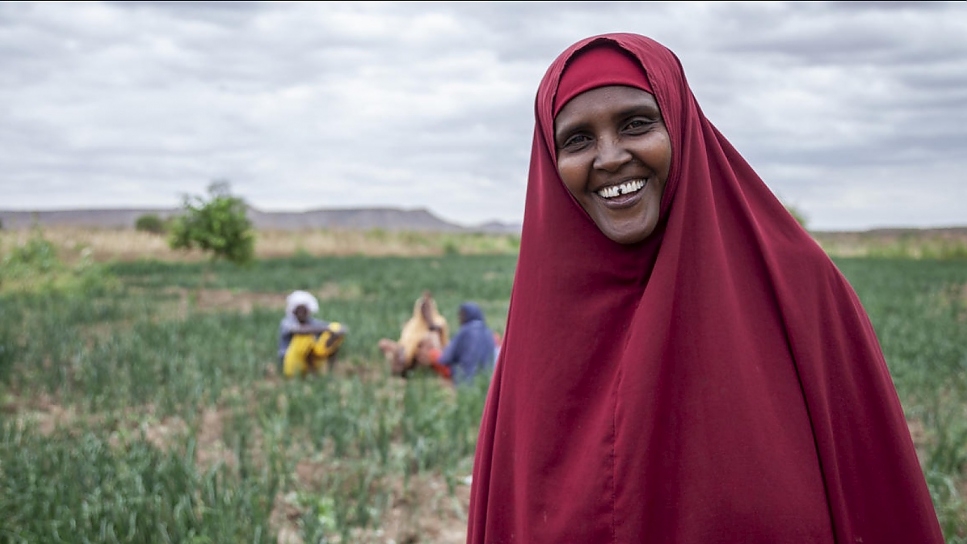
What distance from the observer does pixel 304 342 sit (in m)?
7.30

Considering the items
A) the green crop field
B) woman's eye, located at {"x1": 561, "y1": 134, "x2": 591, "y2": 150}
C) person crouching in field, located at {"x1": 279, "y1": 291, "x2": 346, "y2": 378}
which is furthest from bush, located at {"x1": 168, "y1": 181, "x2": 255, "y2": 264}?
woman's eye, located at {"x1": 561, "y1": 134, "x2": 591, "y2": 150}

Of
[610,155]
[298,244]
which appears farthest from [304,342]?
[298,244]

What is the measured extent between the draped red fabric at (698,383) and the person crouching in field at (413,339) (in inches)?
229

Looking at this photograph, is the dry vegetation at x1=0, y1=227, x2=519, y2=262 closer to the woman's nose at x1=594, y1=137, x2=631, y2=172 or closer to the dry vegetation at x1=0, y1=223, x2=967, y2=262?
the dry vegetation at x1=0, y1=223, x2=967, y2=262

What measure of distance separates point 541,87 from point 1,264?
18708mm

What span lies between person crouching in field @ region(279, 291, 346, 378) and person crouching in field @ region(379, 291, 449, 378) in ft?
1.69

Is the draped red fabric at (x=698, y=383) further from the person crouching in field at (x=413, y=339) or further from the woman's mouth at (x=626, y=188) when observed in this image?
the person crouching in field at (x=413, y=339)

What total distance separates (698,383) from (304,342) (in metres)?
6.29

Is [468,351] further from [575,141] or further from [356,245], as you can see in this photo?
[356,245]

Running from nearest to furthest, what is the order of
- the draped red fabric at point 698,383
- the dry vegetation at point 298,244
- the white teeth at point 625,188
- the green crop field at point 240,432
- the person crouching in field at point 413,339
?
the draped red fabric at point 698,383
the white teeth at point 625,188
the green crop field at point 240,432
the person crouching in field at point 413,339
the dry vegetation at point 298,244

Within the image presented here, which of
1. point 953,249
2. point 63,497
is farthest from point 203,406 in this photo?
point 953,249

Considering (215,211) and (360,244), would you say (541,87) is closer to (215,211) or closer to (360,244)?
(215,211)

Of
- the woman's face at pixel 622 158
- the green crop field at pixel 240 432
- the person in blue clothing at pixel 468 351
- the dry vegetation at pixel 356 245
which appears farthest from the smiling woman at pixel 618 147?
the dry vegetation at pixel 356 245

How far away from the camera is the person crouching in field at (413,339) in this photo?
741cm
